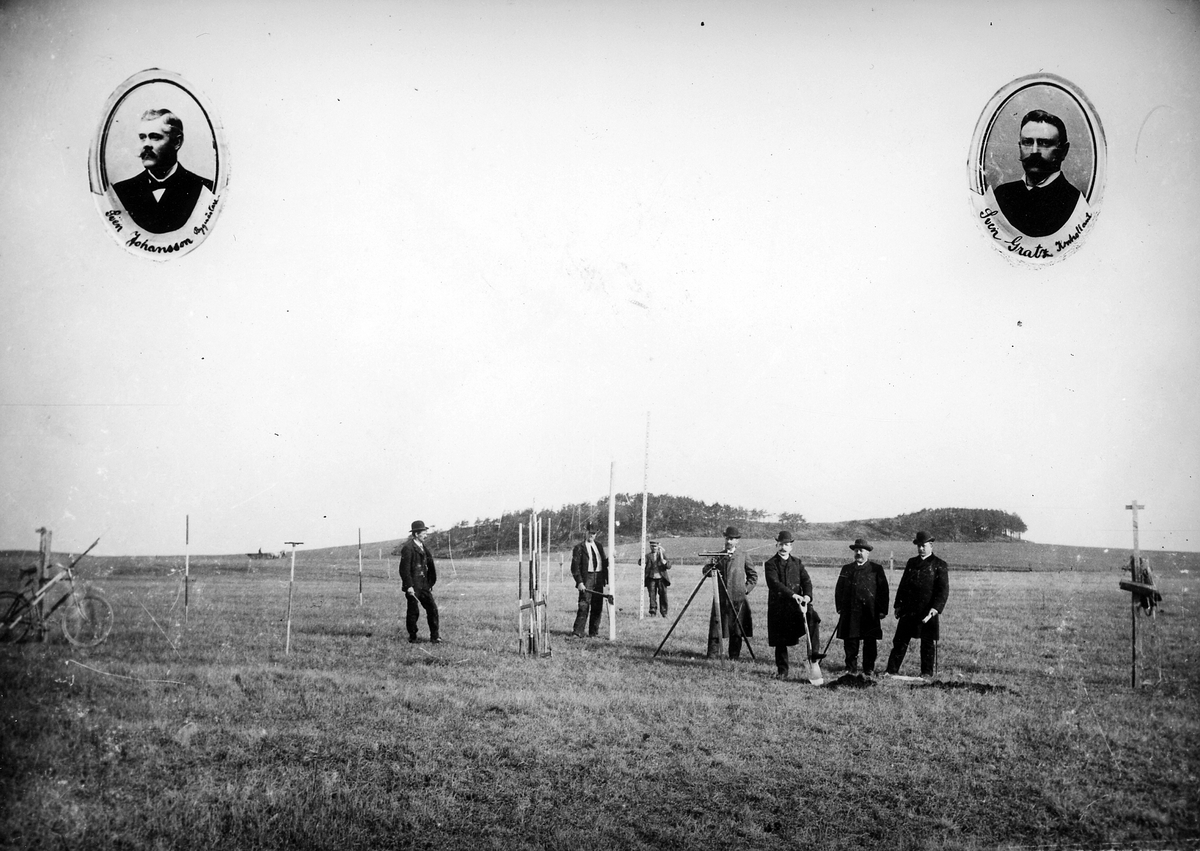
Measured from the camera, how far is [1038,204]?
7551 mm

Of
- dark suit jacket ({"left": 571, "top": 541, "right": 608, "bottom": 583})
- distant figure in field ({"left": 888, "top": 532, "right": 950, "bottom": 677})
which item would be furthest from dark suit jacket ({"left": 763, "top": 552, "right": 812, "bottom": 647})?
dark suit jacket ({"left": 571, "top": 541, "right": 608, "bottom": 583})

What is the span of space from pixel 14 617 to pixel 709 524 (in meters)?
8.96

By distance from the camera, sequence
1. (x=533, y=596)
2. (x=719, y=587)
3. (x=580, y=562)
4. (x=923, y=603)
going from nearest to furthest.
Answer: (x=923, y=603) < (x=533, y=596) < (x=719, y=587) < (x=580, y=562)

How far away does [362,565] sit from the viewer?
33.0ft

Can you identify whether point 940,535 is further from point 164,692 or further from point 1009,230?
point 164,692

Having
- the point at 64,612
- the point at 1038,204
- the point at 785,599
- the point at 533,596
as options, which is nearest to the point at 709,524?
the point at 785,599

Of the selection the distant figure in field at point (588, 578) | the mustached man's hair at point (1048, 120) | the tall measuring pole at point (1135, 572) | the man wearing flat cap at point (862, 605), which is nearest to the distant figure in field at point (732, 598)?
the man wearing flat cap at point (862, 605)

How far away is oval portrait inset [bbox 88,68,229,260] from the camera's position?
A: 6980 mm

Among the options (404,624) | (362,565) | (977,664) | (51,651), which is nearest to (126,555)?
(51,651)

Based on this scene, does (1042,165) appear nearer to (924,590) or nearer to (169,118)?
(924,590)

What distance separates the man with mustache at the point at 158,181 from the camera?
6984 mm

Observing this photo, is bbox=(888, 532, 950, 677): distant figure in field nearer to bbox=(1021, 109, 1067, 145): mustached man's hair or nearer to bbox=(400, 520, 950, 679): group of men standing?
bbox=(400, 520, 950, 679): group of men standing

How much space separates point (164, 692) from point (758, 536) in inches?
334

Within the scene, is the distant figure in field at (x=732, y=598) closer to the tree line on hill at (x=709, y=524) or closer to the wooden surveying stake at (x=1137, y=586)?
the tree line on hill at (x=709, y=524)
